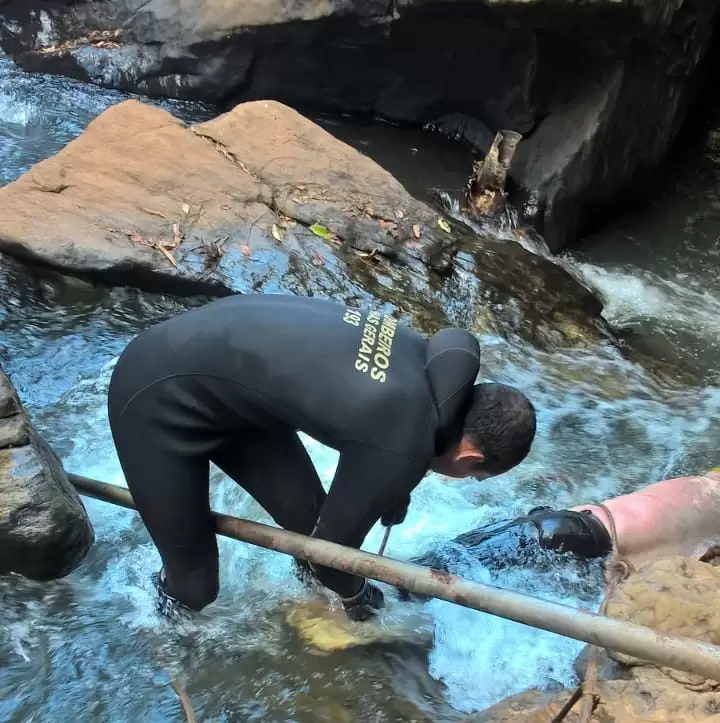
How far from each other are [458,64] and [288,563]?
5.91 metres

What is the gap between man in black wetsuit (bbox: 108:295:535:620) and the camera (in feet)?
6.77

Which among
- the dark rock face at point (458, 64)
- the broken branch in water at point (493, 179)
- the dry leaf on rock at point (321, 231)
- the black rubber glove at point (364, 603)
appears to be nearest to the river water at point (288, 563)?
the black rubber glove at point (364, 603)

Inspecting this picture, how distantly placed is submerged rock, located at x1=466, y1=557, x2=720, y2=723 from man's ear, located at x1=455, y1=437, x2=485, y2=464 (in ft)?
2.46

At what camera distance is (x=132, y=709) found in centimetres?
267

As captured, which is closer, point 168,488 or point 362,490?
point 362,490

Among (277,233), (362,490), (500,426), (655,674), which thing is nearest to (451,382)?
(500,426)

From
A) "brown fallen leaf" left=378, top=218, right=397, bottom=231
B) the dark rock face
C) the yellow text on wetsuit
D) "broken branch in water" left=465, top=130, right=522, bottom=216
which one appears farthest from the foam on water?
the dark rock face

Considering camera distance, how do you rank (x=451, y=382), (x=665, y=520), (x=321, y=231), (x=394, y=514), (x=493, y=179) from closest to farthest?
(x=451, y=382) → (x=394, y=514) → (x=665, y=520) → (x=321, y=231) → (x=493, y=179)

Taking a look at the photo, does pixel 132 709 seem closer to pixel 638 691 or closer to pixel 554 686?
pixel 554 686

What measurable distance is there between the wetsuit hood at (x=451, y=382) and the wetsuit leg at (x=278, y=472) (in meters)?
0.75

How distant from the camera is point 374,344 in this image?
7.06 ft

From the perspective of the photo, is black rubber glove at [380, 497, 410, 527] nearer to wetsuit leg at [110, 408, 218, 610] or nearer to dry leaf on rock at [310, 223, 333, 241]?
wetsuit leg at [110, 408, 218, 610]

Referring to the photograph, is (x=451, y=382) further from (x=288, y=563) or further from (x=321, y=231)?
(x=321, y=231)

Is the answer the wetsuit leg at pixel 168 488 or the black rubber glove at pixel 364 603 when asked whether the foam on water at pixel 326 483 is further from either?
the wetsuit leg at pixel 168 488
